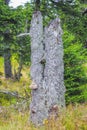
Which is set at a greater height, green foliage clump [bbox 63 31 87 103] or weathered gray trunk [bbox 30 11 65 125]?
weathered gray trunk [bbox 30 11 65 125]

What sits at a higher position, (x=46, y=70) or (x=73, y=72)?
(x=46, y=70)

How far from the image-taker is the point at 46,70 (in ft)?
33.2

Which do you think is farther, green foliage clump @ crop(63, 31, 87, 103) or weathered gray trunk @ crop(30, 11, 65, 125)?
green foliage clump @ crop(63, 31, 87, 103)

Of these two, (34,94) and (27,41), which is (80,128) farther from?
(27,41)

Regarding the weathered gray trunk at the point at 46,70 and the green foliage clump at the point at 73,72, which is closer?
the weathered gray trunk at the point at 46,70

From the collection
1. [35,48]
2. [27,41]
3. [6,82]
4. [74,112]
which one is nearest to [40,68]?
[35,48]

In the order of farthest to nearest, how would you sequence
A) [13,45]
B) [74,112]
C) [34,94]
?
[13,45] < [34,94] < [74,112]

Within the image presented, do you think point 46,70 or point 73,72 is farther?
point 73,72

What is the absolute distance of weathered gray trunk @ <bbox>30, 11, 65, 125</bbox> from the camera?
390 inches

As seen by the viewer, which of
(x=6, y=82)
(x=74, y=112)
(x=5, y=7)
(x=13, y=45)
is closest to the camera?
(x=74, y=112)

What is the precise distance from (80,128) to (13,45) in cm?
818

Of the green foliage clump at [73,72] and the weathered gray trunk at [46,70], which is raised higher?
the weathered gray trunk at [46,70]

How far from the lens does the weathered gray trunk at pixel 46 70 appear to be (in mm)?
9898

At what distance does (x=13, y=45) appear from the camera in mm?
15445
